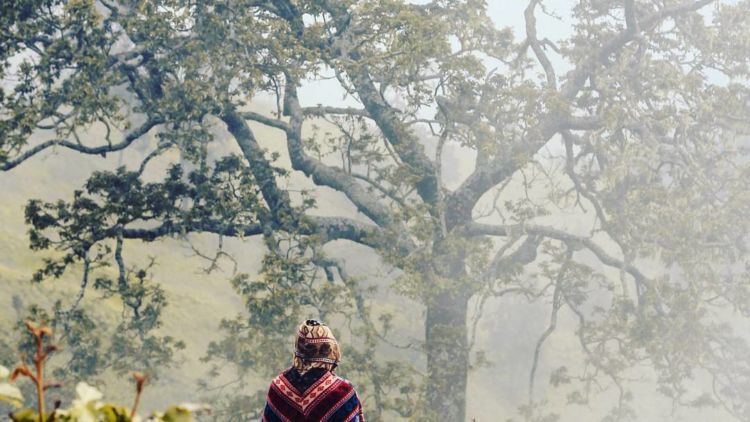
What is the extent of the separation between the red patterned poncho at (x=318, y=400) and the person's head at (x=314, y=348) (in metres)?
0.09

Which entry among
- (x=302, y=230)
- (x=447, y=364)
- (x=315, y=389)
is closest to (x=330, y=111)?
(x=302, y=230)

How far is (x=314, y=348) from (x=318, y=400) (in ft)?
1.14

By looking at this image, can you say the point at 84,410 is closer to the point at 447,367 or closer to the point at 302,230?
the point at 302,230

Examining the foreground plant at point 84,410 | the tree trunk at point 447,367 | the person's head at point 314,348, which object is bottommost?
the foreground plant at point 84,410

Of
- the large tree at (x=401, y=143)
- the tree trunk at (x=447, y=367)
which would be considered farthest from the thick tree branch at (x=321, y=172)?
the tree trunk at (x=447, y=367)

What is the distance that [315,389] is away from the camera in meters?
4.84

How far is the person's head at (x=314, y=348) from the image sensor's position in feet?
15.3

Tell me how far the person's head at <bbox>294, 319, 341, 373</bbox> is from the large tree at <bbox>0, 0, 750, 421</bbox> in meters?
7.54

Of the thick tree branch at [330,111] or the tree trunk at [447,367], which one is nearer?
the tree trunk at [447,367]

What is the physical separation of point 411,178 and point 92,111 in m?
5.09

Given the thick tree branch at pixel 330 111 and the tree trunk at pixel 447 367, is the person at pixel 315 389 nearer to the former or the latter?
the tree trunk at pixel 447 367

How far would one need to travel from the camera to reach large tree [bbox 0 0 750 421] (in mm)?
12469

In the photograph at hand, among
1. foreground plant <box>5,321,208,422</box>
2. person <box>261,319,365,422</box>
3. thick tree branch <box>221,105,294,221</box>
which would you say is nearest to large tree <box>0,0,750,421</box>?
thick tree branch <box>221,105,294,221</box>

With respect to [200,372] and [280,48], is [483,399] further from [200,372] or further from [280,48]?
[280,48]
